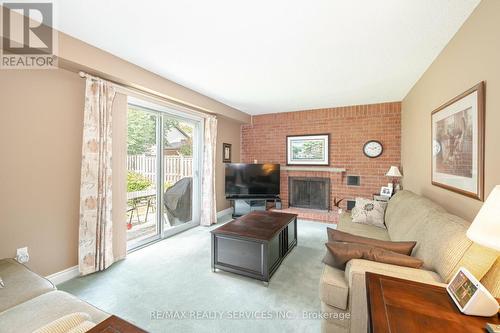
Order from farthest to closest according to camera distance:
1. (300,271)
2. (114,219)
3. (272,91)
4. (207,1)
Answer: (272,91)
(114,219)
(300,271)
(207,1)

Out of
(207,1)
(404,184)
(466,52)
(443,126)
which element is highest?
(207,1)

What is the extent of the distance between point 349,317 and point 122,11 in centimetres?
285

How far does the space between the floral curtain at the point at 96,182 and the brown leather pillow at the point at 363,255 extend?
2.51 meters

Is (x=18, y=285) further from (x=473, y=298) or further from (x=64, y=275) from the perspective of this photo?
(x=473, y=298)

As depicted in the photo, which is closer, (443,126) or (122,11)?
(122,11)

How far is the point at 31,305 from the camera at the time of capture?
4.15 feet

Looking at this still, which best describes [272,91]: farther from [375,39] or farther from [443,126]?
[443,126]

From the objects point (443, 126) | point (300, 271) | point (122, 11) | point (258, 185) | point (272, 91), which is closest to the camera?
point (122, 11)

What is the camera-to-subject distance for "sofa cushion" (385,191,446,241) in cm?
194

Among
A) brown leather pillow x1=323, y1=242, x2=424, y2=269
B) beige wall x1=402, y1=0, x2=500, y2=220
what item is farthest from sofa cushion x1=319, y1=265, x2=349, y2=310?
beige wall x1=402, y1=0, x2=500, y2=220

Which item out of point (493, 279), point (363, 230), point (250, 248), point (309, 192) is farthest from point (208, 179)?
point (493, 279)

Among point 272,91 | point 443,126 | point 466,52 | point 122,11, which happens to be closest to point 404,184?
point 443,126

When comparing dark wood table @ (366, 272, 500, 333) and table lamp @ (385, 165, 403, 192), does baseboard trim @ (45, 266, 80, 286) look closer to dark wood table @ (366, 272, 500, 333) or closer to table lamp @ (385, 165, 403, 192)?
dark wood table @ (366, 272, 500, 333)

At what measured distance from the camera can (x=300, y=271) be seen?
8.29 ft
